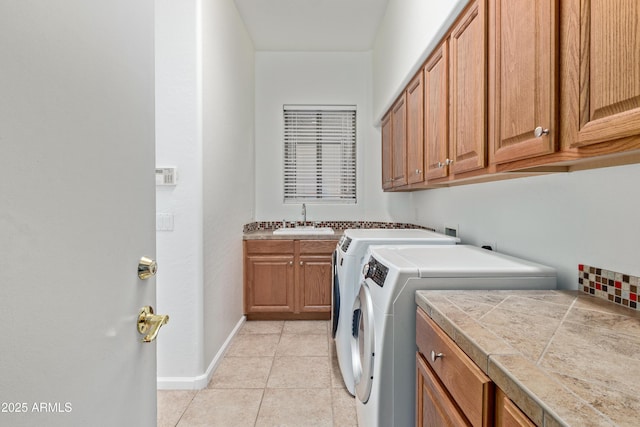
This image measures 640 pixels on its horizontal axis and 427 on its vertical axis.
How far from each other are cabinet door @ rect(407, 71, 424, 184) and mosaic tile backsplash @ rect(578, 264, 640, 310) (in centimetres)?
110

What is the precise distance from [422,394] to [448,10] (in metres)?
1.61

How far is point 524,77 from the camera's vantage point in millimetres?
1029

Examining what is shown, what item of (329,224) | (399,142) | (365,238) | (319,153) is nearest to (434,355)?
(365,238)

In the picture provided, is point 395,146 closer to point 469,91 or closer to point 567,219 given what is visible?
point 469,91

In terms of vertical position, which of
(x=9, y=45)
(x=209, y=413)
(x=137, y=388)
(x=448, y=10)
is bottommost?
(x=209, y=413)

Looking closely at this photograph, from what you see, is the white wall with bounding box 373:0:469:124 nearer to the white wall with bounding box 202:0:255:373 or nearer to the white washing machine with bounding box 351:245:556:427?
the white washing machine with bounding box 351:245:556:427

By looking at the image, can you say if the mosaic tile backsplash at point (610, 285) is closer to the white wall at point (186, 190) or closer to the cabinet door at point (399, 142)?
the cabinet door at point (399, 142)

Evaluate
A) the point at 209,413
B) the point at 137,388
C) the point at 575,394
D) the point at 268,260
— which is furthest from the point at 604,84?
the point at 268,260

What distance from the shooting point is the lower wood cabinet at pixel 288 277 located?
129 inches

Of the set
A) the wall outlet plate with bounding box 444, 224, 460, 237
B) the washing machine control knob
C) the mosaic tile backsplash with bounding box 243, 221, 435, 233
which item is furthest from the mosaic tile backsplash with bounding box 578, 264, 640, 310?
the mosaic tile backsplash with bounding box 243, 221, 435, 233

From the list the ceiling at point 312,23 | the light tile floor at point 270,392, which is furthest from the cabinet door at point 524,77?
the ceiling at point 312,23

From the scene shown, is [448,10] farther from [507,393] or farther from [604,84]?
[507,393]

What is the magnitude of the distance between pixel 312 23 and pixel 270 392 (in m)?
3.22

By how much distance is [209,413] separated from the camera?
6.19ft
